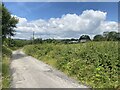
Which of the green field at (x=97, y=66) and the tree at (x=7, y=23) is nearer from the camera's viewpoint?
the green field at (x=97, y=66)

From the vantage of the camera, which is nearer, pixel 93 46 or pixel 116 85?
pixel 116 85

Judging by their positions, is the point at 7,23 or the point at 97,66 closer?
the point at 97,66

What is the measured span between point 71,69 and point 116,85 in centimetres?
577

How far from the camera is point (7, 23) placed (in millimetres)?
43062

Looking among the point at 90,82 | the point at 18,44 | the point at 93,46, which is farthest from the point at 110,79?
the point at 18,44

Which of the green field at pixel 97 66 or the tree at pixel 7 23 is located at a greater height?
the tree at pixel 7 23

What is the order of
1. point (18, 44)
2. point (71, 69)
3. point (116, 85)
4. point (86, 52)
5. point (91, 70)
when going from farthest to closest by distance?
point (18, 44) < point (86, 52) < point (71, 69) < point (91, 70) < point (116, 85)

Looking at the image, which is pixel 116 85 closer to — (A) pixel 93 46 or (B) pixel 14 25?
(A) pixel 93 46

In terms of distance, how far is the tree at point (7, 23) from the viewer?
135 feet

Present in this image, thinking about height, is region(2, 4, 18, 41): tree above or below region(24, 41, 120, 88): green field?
above

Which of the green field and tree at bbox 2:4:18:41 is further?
tree at bbox 2:4:18:41

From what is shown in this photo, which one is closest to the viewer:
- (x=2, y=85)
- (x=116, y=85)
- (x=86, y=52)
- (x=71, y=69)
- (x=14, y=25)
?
(x=116, y=85)

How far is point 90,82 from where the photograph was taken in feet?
42.4

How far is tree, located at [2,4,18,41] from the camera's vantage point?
135 feet
